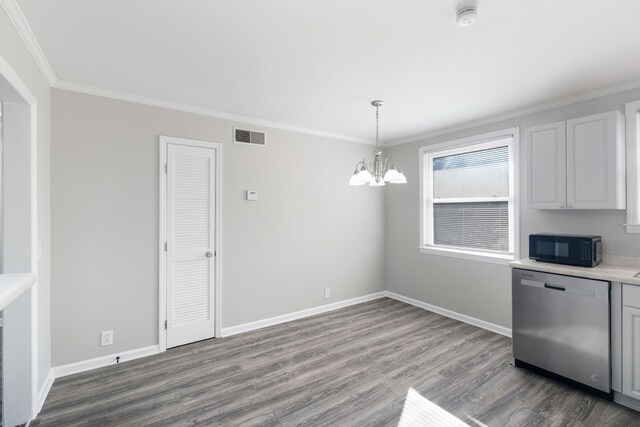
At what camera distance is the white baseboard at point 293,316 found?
3615 mm

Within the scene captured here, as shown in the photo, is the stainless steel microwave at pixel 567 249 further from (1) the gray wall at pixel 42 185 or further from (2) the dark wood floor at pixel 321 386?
(1) the gray wall at pixel 42 185

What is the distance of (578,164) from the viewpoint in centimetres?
270

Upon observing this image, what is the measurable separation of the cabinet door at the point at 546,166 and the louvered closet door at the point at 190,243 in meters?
3.38

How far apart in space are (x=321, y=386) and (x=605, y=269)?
2582 mm

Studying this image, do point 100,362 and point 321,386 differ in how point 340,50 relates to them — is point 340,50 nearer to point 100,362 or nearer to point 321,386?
point 321,386

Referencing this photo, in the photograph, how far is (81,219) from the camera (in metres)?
2.74

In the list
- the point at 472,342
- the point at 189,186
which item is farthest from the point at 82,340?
the point at 472,342

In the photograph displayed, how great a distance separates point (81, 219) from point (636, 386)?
466 cm

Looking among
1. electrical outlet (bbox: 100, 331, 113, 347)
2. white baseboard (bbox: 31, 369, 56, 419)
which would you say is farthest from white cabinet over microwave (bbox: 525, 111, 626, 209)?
white baseboard (bbox: 31, 369, 56, 419)

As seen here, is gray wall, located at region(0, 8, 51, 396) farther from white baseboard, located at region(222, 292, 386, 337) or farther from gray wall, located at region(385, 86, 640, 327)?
gray wall, located at region(385, 86, 640, 327)

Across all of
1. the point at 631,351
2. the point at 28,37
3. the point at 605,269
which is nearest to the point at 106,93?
the point at 28,37

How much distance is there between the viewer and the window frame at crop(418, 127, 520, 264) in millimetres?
3479

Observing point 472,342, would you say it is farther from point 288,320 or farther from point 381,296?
point 288,320

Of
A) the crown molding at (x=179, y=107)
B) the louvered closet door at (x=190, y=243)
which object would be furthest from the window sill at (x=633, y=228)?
the louvered closet door at (x=190, y=243)
